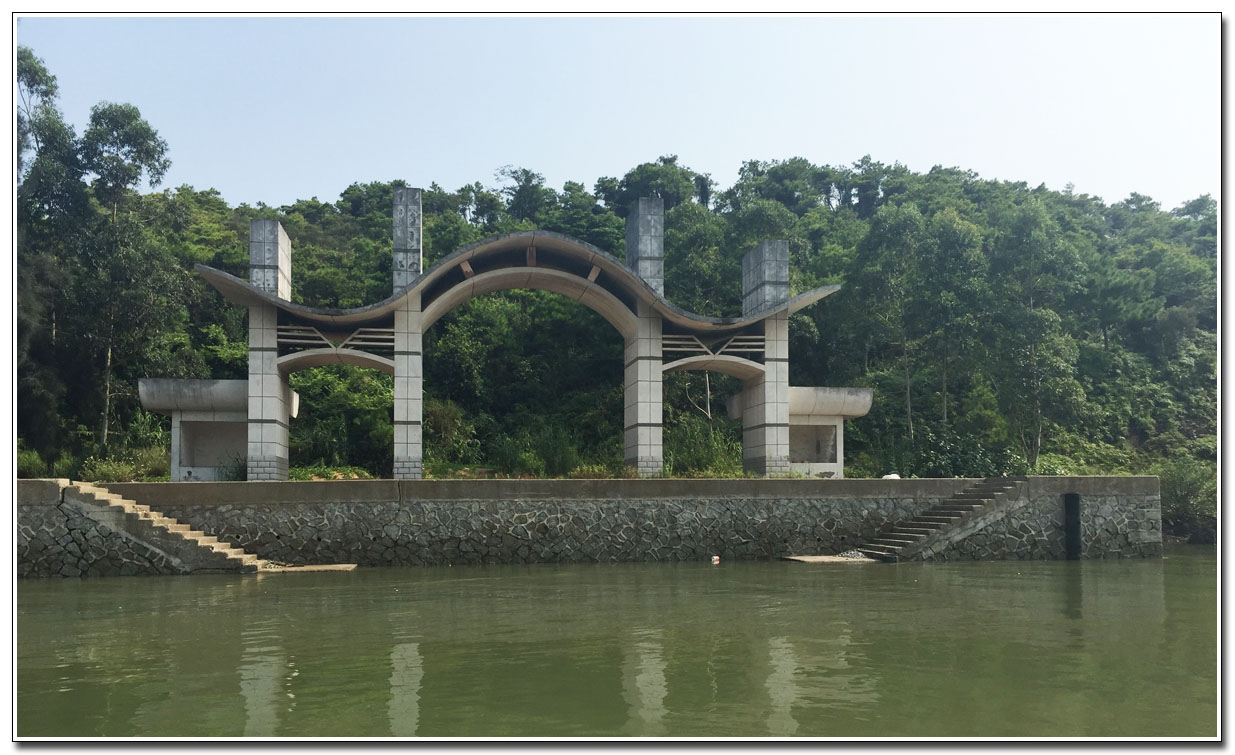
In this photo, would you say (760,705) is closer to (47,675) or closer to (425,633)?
(425,633)

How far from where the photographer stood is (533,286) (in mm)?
A: 22125

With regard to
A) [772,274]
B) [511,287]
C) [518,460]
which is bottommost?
[518,460]

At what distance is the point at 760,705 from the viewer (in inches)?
246

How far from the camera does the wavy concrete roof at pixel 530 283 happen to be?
1994 cm

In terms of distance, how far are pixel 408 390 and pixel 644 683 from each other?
47.1ft

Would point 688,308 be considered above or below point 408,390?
above

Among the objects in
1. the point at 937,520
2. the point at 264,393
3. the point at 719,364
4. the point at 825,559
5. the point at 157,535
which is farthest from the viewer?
the point at 719,364

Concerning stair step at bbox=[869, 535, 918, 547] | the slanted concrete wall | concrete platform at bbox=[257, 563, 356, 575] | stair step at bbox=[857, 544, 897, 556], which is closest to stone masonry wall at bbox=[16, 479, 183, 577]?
the slanted concrete wall

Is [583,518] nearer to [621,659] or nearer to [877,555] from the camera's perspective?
[877,555]

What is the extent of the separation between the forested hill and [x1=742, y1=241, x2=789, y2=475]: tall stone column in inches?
40.7

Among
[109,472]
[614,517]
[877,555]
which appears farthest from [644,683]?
[109,472]

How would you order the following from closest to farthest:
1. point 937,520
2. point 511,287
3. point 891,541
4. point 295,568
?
point 295,568, point 891,541, point 937,520, point 511,287

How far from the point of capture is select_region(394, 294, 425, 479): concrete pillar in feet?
66.1
